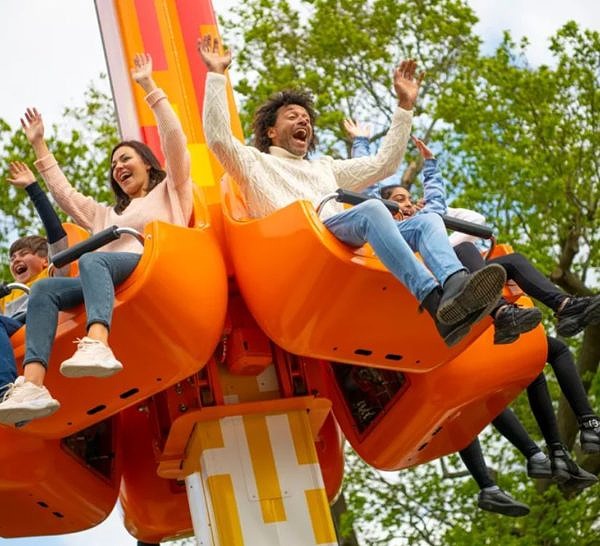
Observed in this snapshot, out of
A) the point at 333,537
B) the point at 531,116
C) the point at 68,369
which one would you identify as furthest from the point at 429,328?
the point at 531,116

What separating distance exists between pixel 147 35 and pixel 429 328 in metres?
2.75

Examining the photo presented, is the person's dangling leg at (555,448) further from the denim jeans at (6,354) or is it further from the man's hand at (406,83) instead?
the denim jeans at (6,354)

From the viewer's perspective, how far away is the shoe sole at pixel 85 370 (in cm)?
619

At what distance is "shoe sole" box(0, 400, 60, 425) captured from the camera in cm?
630

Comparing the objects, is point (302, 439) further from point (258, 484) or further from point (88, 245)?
point (88, 245)

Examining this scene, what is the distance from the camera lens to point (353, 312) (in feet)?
23.0

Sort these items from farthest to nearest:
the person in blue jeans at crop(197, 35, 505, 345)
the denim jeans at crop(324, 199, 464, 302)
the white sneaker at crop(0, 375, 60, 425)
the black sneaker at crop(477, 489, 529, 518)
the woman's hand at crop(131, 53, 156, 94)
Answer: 1. the black sneaker at crop(477, 489, 529, 518)
2. the woman's hand at crop(131, 53, 156, 94)
3. the denim jeans at crop(324, 199, 464, 302)
4. the person in blue jeans at crop(197, 35, 505, 345)
5. the white sneaker at crop(0, 375, 60, 425)

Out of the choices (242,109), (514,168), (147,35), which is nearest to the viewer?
(147,35)

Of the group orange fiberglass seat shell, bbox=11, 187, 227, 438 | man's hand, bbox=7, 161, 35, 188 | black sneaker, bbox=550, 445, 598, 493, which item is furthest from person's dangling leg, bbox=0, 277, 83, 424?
black sneaker, bbox=550, 445, 598, 493

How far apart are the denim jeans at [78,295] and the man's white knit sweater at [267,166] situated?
2.46ft

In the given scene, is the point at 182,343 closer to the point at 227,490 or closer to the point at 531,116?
the point at 227,490

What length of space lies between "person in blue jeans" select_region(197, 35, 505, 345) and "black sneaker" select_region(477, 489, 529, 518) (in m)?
1.91

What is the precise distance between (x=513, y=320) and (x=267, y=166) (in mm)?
1574

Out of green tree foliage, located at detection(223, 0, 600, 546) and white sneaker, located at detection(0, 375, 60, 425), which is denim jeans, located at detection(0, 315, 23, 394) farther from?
green tree foliage, located at detection(223, 0, 600, 546)
